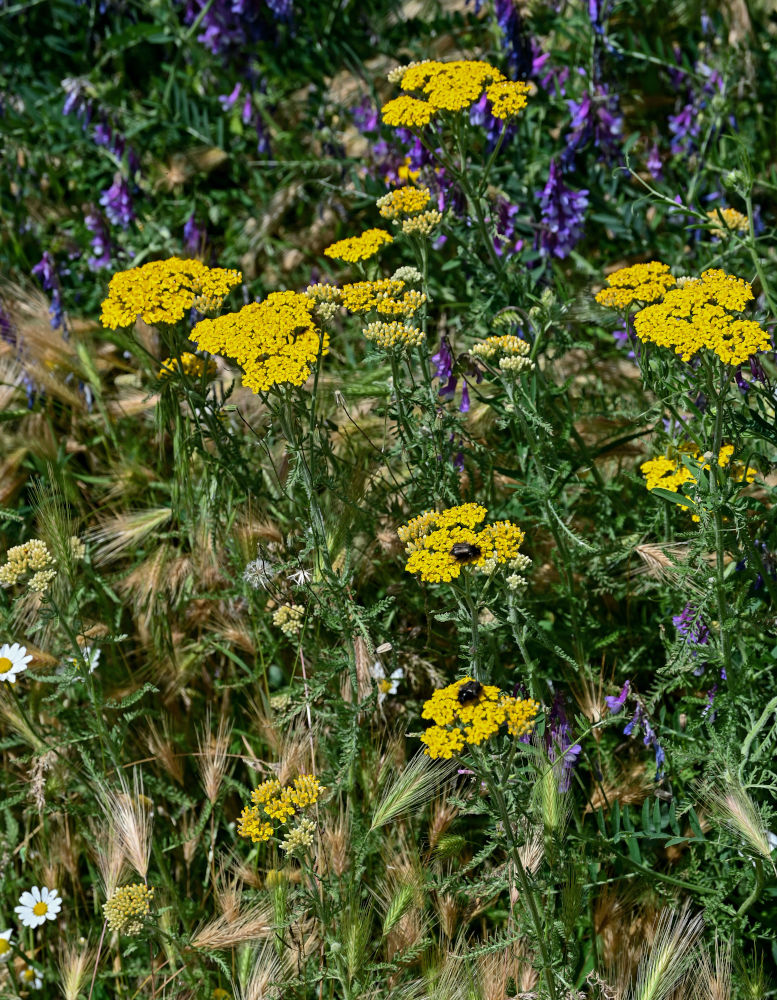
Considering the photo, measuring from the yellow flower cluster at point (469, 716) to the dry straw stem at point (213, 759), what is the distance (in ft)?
3.85

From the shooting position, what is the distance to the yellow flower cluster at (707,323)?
2.19 m

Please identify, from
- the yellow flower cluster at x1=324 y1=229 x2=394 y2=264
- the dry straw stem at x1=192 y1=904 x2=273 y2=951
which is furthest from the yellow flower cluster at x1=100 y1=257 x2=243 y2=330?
the dry straw stem at x1=192 y1=904 x2=273 y2=951

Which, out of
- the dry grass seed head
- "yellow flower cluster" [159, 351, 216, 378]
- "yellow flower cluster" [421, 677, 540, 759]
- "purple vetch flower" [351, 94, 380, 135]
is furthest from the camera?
"purple vetch flower" [351, 94, 380, 135]

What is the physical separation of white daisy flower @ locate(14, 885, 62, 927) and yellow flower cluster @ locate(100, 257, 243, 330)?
1522 mm

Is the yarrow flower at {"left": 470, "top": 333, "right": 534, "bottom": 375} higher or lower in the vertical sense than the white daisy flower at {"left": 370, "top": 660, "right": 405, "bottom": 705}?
higher

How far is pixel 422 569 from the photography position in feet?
6.93

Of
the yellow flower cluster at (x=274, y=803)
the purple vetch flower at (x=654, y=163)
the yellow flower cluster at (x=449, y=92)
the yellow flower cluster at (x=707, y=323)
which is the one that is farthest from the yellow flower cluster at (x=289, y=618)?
the purple vetch flower at (x=654, y=163)

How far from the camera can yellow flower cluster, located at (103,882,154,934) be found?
2342 mm

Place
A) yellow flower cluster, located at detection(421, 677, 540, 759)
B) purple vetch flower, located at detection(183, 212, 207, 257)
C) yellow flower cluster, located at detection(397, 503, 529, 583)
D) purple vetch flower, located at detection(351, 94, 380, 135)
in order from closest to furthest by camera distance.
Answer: yellow flower cluster, located at detection(421, 677, 540, 759) → yellow flower cluster, located at detection(397, 503, 529, 583) → purple vetch flower, located at detection(183, 212, 207, 257) → purple vetch flower, located at detection(351, 94, 380, 135)

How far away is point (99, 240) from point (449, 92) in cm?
226

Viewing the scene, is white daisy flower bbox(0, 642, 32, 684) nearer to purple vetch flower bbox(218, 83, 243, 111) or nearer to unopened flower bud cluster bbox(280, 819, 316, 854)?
unopened flower bud cluster bbox(280, 819, 316, 854)

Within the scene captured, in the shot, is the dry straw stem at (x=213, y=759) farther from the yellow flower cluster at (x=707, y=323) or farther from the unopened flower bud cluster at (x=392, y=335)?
the yellow flower cluster at (x=707, y=323)

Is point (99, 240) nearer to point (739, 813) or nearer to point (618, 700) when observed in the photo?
point (618, 700)

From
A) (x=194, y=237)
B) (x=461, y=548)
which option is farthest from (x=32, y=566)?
(x=194, y=237)
